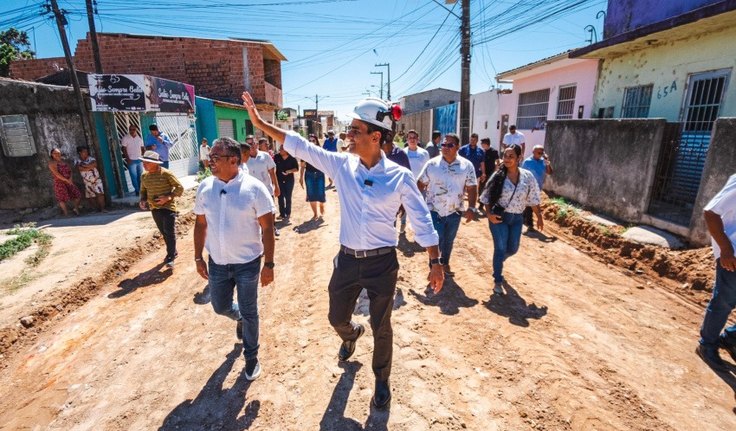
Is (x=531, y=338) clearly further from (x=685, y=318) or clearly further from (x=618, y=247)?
(x=618, y=247)

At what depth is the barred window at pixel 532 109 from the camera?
13929 millimetres

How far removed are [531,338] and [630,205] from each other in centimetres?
499

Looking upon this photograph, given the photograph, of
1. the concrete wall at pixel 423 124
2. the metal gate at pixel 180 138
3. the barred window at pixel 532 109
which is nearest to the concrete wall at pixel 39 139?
the metal gate at pixel 180 138

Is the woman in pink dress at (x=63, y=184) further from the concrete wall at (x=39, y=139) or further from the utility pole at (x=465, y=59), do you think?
the utility pole at (x=465, y=59)

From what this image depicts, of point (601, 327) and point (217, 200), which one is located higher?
point (217, 200)

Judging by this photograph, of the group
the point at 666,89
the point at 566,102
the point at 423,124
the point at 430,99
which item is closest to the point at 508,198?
the point at 666,89

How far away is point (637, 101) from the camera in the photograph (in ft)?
30.5

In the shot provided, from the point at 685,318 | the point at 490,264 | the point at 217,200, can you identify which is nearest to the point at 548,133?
the point at 490,264

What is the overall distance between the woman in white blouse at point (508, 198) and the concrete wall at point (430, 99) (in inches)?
1627

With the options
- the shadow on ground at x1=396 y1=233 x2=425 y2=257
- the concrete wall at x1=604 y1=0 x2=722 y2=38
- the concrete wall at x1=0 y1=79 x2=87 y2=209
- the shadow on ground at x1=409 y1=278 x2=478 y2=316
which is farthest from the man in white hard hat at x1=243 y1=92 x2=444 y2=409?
the concrete wall at x1=0 y1=79 x2=87 y2=209

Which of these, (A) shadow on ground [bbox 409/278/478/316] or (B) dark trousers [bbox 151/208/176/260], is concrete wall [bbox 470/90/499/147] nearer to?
(A) shadow on ground [bbox 409/278/478/316]

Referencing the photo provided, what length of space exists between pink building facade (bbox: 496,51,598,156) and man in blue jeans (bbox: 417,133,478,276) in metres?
8.35

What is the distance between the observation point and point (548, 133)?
10039mm

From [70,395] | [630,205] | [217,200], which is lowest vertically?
[70,395]
